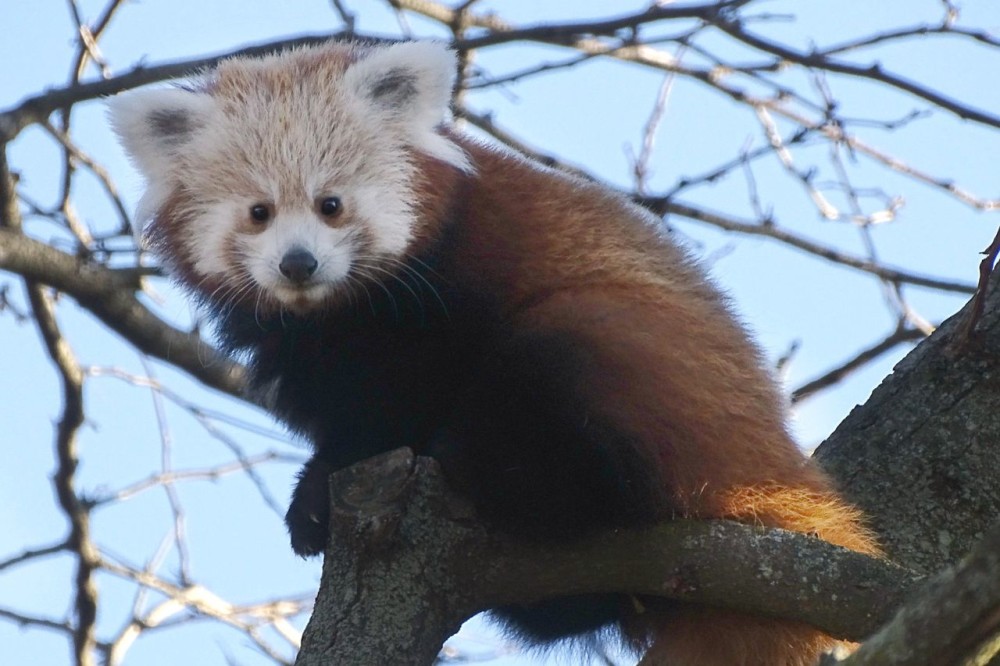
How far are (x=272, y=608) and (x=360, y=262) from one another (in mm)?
3290

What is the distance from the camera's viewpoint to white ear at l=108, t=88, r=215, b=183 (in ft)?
12.6

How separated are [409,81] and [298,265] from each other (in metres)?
0.88

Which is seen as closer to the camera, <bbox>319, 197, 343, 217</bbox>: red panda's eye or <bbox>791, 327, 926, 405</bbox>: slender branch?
<bbox>319, 197, 343, 217</bbox>: red panda's eye

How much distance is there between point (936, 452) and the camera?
11.6ft

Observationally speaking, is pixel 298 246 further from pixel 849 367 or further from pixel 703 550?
pixel 849 367

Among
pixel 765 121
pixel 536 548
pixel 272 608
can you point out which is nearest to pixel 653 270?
pixel 536 548

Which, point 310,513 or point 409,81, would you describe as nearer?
point 310,513

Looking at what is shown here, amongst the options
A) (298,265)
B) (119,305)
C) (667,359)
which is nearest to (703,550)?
(667,359)

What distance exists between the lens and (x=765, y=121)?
236 inches

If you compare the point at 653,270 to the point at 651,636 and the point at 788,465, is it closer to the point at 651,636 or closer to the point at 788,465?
the point at 788,465

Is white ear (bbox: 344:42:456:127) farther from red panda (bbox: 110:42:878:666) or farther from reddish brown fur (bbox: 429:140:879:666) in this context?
reddish brown fur (bbox: 429:140:879:666)

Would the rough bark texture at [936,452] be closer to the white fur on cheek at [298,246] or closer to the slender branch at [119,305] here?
the white fur on cheek at [298,246]

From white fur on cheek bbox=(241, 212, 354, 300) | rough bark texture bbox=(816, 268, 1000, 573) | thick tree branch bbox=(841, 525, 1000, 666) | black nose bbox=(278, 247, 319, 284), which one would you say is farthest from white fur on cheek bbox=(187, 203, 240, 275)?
thick tree branch bbox=(841, 525, 1000, 666)

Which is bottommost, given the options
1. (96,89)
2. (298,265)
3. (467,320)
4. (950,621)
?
(950,621)
